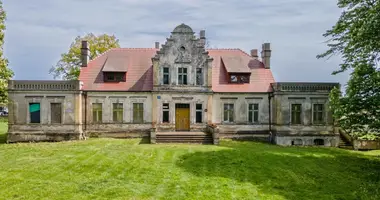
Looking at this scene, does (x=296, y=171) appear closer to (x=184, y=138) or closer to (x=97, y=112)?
(x=184, y=138)

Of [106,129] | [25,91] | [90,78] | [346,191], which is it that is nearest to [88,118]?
[106,129]

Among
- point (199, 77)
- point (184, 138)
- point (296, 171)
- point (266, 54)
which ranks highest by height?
point (266, 54)

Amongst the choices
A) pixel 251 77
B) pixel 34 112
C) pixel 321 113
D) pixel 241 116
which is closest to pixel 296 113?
pixel 321 113

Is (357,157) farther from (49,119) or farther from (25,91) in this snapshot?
(25,91)

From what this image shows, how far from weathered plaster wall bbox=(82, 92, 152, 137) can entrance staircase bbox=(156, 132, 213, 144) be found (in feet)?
8.89

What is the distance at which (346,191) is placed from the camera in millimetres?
13555

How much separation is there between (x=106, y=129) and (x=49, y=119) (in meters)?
4.71

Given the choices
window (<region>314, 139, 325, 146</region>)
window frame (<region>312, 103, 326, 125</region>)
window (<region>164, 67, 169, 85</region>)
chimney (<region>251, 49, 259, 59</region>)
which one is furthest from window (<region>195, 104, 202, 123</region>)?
window (<region>314, 139, 325, 146</region>)

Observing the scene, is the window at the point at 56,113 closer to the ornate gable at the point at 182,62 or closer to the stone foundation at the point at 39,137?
the stone foundation at the point at 39,137

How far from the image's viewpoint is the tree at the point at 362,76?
630 inches

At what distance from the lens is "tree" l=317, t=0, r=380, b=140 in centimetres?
1600

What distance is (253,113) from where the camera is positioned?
2838cm

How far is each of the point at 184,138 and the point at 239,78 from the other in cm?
810

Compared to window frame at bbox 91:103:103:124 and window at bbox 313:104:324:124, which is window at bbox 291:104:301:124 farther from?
window frame at bbox 91:103:103:124
